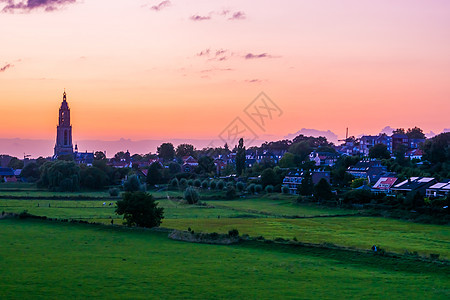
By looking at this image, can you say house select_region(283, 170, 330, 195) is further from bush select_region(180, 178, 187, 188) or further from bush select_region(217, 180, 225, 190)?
bush select_region(180, 178, 187, 188)

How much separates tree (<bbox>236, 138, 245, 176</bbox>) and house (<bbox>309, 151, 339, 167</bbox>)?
53.8ft

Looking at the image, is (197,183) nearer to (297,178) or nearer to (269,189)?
(269,189)

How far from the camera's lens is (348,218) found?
67.5m

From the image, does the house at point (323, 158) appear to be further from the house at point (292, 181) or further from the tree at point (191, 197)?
the tree at point (191, 197)

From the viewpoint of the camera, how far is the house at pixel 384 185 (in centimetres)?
8362

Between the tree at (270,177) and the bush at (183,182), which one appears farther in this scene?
the bush at (183,182)

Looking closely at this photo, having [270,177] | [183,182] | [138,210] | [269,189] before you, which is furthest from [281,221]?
[183,182]

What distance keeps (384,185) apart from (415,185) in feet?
23.3

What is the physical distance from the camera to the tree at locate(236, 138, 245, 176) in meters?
125

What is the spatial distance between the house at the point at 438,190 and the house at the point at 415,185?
95cm

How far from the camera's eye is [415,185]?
78438 mm

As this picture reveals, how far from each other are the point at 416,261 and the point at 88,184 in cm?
9273

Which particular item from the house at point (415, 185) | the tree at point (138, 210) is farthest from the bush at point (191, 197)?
the tree at point (138, 210)

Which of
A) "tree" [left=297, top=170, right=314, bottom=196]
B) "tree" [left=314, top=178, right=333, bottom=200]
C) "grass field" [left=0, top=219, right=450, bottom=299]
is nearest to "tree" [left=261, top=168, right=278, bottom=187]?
"tree" [left=297, top=170, right=314, bottom=196]
